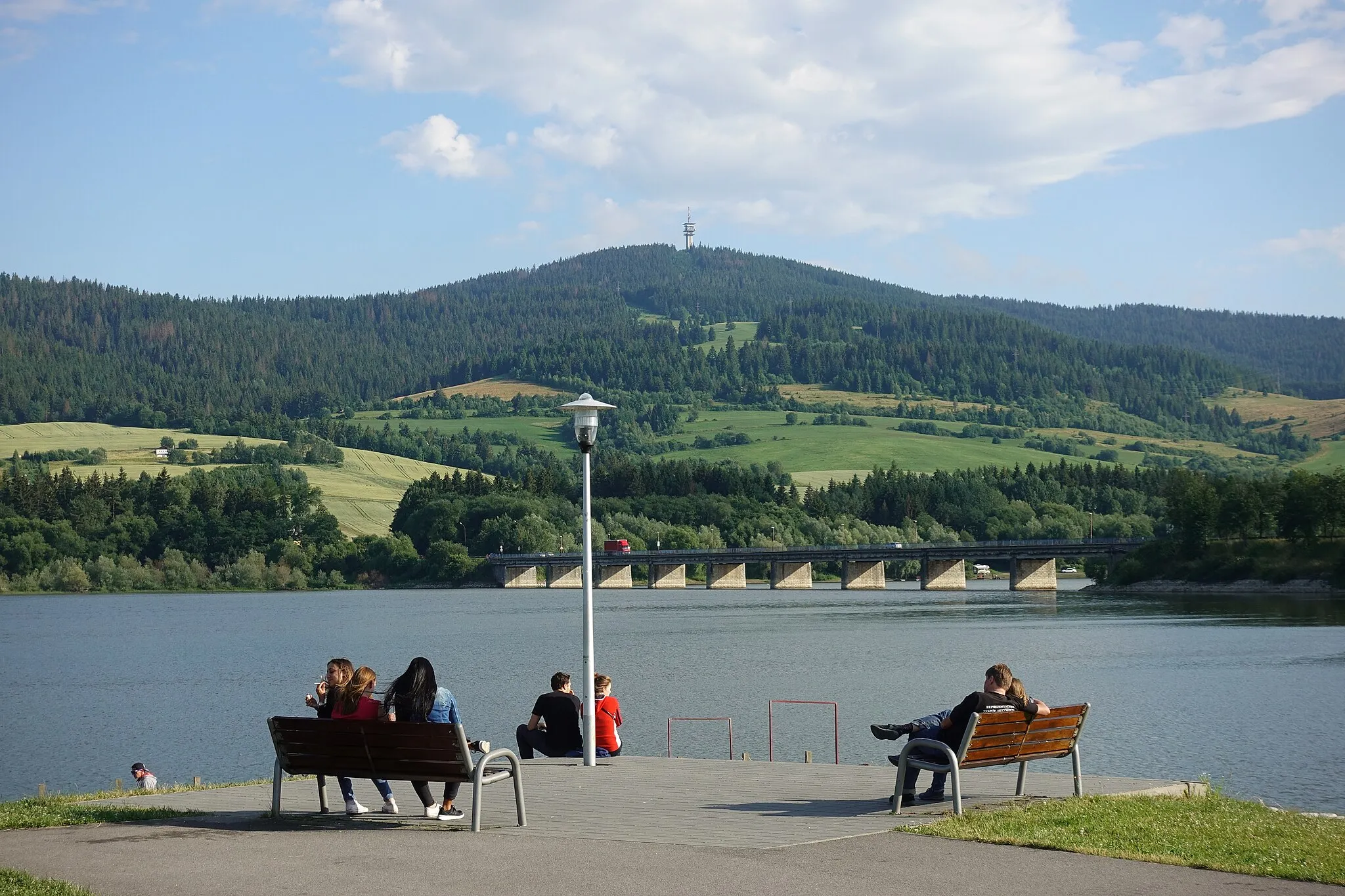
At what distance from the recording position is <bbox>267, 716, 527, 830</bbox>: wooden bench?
1455cm

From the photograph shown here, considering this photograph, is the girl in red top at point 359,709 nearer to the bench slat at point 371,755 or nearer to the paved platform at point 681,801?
the paved platform at point 681,801

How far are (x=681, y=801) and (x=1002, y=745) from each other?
3.56m

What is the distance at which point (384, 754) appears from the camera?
14.9m

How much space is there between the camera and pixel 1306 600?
110625mm

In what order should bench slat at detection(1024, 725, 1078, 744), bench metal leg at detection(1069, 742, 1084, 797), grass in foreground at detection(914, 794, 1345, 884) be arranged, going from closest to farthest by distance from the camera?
1. grass in foreground at detection(914, 794, 1345, 884)
2. bench slat at detection(1024, 725, 1078, 744)
3. bench metal leg at detection(1069, 742, 1084, 797)

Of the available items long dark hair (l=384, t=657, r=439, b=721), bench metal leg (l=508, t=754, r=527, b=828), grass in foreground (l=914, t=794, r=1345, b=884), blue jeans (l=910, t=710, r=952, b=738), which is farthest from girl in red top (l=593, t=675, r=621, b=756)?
grass in foreground (l=914, t=794, r=1345, b=884)

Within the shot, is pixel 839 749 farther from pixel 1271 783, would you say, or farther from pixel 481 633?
pixel 481 633

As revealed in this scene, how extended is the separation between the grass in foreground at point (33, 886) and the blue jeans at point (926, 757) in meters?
8.05

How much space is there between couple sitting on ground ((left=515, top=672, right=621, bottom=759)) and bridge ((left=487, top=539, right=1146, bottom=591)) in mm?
138280

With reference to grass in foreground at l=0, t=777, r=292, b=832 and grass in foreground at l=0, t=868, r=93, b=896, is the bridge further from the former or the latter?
grass in foreground at l=0, t=868, r=93, b=896

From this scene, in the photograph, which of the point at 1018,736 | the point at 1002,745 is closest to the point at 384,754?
the point at 1002,745

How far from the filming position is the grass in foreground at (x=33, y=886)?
11344mm

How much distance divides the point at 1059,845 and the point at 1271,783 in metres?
21.5

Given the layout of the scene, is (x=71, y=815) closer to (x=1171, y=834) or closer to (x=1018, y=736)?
(x=1018, y=736)
